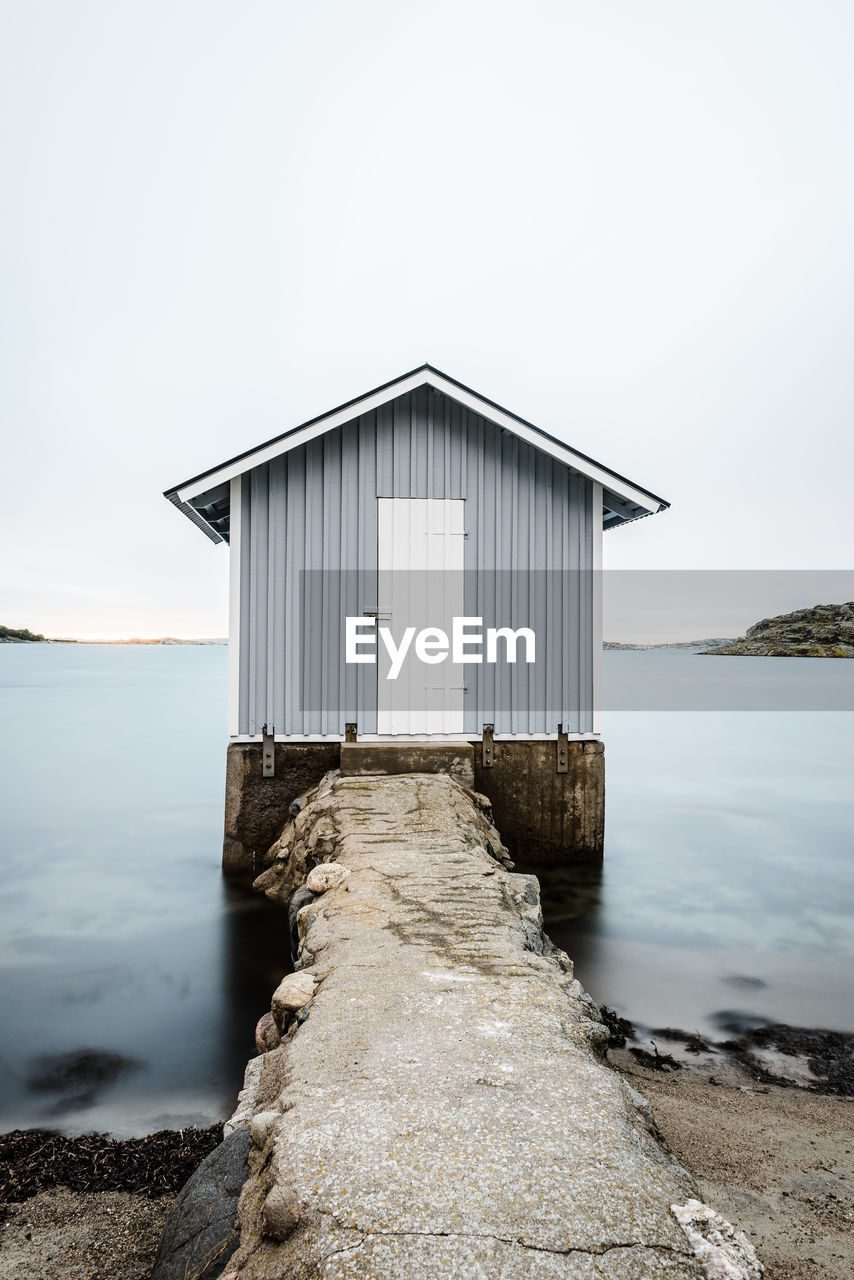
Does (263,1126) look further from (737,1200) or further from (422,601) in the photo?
(422,601)

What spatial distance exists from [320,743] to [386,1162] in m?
5.84

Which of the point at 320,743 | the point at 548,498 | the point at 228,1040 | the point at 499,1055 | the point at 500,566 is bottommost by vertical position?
the point at 228,1040

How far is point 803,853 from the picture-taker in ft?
31.2

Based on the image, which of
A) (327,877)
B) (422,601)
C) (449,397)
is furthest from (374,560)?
(327,877)

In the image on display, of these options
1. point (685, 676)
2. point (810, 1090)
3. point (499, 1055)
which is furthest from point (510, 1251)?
point (685, 676)

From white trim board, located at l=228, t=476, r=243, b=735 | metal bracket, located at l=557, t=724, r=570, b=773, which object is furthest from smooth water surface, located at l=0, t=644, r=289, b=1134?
metal bracket, located at l=557, t=724, r=570, b=773

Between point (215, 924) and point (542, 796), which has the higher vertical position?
point (542, 796)

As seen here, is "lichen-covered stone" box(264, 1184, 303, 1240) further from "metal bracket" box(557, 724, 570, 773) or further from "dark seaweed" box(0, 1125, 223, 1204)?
"metal bracket" box(557, 724, 570, 773)

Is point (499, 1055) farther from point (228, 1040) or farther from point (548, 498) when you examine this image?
point (548, 498)

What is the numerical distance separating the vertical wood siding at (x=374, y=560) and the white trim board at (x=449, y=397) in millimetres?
278

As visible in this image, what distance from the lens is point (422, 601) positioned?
7.95m

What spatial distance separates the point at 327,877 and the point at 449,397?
207 inches

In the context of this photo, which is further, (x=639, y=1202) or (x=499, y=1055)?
(x=499, y=1055)

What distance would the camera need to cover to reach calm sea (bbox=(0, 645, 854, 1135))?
14.6ft
